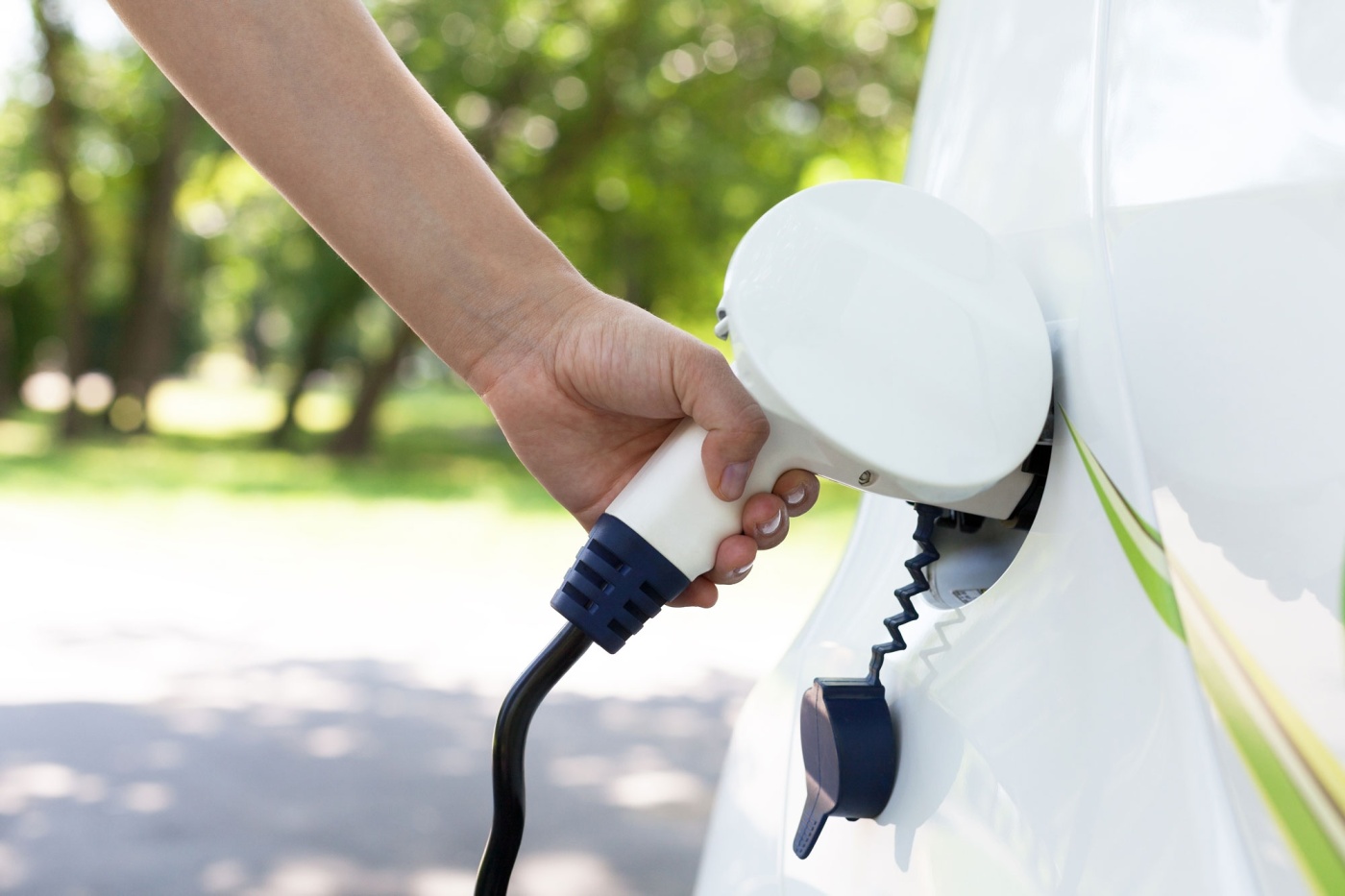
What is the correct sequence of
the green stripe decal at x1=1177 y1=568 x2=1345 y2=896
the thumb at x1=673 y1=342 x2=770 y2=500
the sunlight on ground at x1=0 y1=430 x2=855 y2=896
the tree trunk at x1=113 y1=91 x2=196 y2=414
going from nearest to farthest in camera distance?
the green stripe decal at x1=1177 y1=568 x2=1345 y2=896 < the thumb at x1=673 y1=342 x2=770 y2=500 < the sunlight on ground at x1=0 y1=430 x2=855 y2=896 < the tree trunk at x1=113 y1=91 x2=196 y2=414

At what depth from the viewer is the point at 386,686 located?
4840 millimetres

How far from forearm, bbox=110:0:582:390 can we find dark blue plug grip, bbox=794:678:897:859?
48 centimetres

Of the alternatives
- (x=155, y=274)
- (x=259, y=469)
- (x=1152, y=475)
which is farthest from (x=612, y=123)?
(x=1152, y=475)

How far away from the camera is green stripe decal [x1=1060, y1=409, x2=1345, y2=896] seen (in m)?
0.43

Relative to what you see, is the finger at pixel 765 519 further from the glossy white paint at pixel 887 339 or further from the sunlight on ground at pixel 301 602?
the sunlight on ground at pixel 301 602

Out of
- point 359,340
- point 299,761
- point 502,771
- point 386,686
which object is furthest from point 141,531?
point 359,340

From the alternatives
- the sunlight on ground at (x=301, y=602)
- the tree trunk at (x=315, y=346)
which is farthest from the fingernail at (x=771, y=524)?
the tree trunk at (x=315, y=346)

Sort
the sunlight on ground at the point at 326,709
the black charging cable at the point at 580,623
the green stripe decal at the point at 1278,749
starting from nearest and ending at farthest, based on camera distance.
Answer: the green stripe decal at the point at 1278,749, the black charging cable at the point at 580,623, the sunlight on ground at the point at 326,709

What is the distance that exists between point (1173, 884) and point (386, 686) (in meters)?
4.62

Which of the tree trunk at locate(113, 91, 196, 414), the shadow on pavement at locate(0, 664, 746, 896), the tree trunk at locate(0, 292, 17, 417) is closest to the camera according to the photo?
the shadow on pavement at locate(0, 664, 746, 896)

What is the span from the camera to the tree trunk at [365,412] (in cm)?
1346

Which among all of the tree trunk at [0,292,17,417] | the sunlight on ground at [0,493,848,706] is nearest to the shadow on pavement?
the sunlight on ground at [0,493,848,706]

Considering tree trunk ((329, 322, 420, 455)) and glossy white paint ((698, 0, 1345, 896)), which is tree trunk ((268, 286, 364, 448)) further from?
glossy white paint ((698, 0, 1345, 896))

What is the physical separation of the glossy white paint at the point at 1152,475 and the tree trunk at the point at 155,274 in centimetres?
1465
